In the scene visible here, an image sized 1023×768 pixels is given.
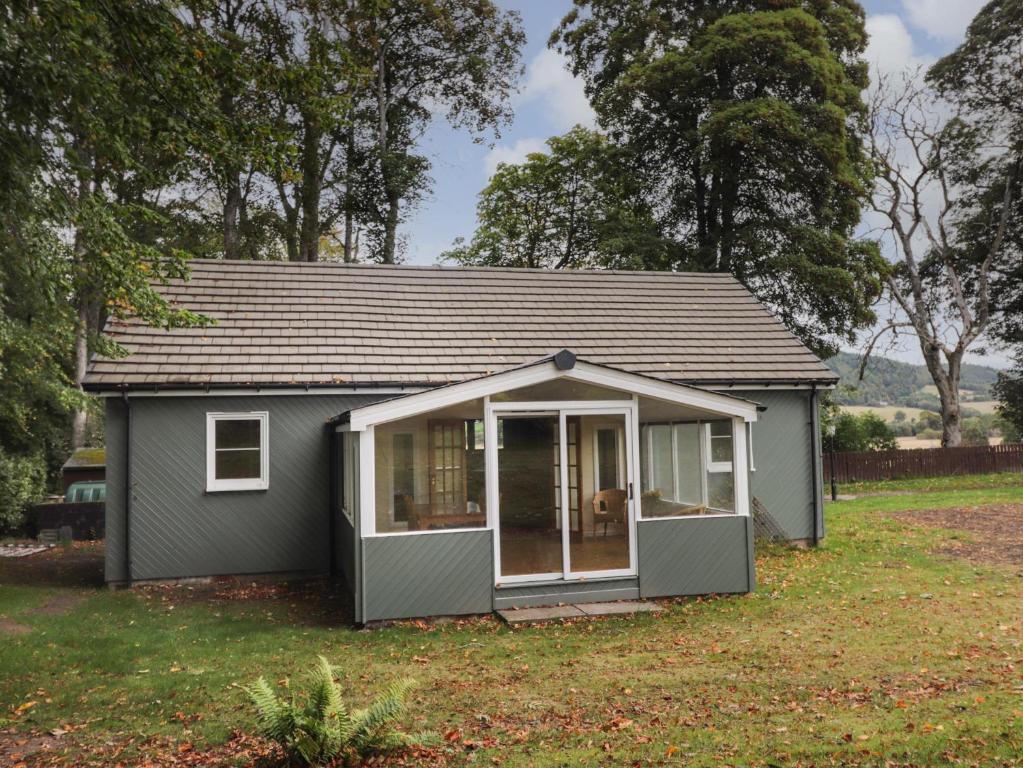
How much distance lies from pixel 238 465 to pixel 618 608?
21.0 ft

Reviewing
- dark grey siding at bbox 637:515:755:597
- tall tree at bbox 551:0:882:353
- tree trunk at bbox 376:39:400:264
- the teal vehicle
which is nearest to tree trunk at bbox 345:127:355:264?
tree trunk at bbox 376:39:400:264

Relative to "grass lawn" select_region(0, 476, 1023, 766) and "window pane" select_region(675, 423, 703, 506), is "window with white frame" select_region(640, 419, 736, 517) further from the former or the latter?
"grass lawn" select_region(0, 476, 1023, 766)

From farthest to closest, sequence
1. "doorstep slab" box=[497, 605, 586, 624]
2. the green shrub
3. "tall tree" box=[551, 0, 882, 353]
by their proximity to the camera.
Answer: "tall tree" box=[551, 0, 882, 353] < the green shrub < "doorstep slab" box=[497, 605, 586, 624]

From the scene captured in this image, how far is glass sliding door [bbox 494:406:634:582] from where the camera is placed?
10.3m

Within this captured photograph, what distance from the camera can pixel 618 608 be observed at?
10.1m

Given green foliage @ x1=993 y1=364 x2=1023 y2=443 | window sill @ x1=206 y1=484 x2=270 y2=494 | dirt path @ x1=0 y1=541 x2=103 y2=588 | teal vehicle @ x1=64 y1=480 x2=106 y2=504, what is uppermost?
green foliage @ x1=993 y1=364 x2=1023 y2=443

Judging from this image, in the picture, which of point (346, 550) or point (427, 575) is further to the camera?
point (346, 550)

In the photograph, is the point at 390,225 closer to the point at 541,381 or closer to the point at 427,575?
the point at 541,381

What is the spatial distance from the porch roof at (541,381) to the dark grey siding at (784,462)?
3818 mm

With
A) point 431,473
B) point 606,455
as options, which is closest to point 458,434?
point 431,473

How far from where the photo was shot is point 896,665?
24.1 feet

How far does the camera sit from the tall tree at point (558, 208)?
29.7m

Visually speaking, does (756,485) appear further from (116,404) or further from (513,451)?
(116,404)

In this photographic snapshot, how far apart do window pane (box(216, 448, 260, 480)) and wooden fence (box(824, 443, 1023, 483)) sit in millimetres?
19739
